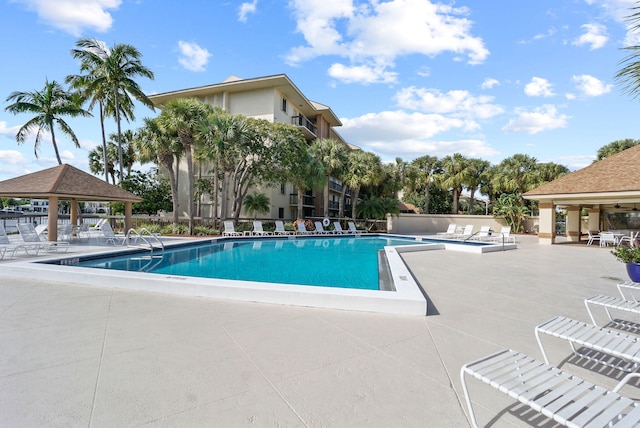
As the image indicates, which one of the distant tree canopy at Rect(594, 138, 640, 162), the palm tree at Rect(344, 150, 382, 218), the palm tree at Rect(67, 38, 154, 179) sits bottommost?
the palm tree at Rect(344, 150, 382, 218)

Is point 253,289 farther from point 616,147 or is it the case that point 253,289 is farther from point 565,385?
point 616,147

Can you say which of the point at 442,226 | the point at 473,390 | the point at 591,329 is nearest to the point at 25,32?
the point at 473,390

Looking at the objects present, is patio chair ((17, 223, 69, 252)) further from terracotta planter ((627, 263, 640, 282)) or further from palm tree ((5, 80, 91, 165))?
terracotta planter ((627, 263, 640, 282))

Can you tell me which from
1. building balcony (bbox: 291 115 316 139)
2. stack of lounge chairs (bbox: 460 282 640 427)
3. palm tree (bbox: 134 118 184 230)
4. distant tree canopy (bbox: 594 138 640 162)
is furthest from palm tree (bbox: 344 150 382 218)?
stack of lounge chairs (bbox: 460 282 640 427)

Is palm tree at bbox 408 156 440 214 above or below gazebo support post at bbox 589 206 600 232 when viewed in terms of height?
above

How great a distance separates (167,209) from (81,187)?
1262cm

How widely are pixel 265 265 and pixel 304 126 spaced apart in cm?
2006

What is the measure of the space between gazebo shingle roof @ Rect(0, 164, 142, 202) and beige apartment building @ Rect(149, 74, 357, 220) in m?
11.2

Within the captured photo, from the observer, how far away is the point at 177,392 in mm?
2654

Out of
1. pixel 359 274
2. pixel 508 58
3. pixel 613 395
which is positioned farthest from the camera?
pixel 508 58

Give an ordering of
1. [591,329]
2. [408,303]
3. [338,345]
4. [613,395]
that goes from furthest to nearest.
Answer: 1. [408,303]
2. [338,345]
3. [591,329]
4. [613,395]

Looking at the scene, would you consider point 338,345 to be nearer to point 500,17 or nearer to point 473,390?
point 473,390

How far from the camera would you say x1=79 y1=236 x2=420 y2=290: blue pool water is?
854 centimetres

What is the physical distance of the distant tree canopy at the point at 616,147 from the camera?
87.4 ft
